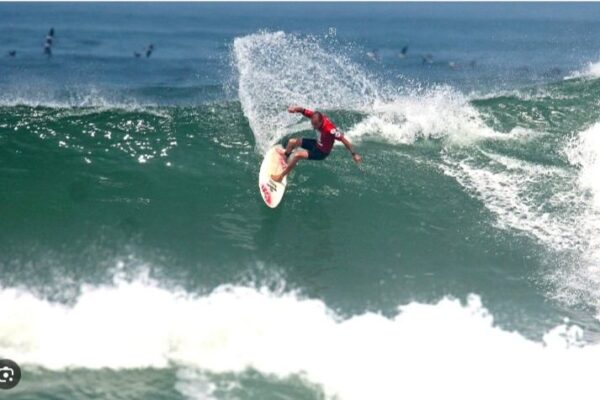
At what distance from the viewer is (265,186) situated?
45.7ft

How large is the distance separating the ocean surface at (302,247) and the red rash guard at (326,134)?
1.07 meters

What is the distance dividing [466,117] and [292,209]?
7371 mm

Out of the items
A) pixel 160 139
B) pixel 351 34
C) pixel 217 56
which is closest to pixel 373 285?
pixel 160 139

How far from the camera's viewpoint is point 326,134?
1377 cm

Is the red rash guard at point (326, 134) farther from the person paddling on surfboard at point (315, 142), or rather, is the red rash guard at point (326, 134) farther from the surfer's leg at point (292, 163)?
the surfer's leg at point (292, 163)

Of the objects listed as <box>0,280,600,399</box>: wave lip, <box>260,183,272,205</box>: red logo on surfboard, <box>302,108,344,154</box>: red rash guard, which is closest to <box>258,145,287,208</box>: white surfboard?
<box>260,183,272,205</box>: red logo on surfboard

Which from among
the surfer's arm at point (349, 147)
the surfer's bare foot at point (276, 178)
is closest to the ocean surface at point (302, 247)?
the surfer's bare foot at point (276, 178)

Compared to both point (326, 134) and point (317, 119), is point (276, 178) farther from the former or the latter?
point (317, 119)

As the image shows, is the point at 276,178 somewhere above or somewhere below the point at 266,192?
above

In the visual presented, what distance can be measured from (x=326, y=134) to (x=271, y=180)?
147 cm

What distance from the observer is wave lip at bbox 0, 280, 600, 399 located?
9.25 meters

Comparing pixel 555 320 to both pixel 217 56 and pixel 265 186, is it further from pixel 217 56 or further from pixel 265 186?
pixel 217 56

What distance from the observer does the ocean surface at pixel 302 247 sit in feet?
30.8

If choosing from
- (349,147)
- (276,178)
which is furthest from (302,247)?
(349,147)
